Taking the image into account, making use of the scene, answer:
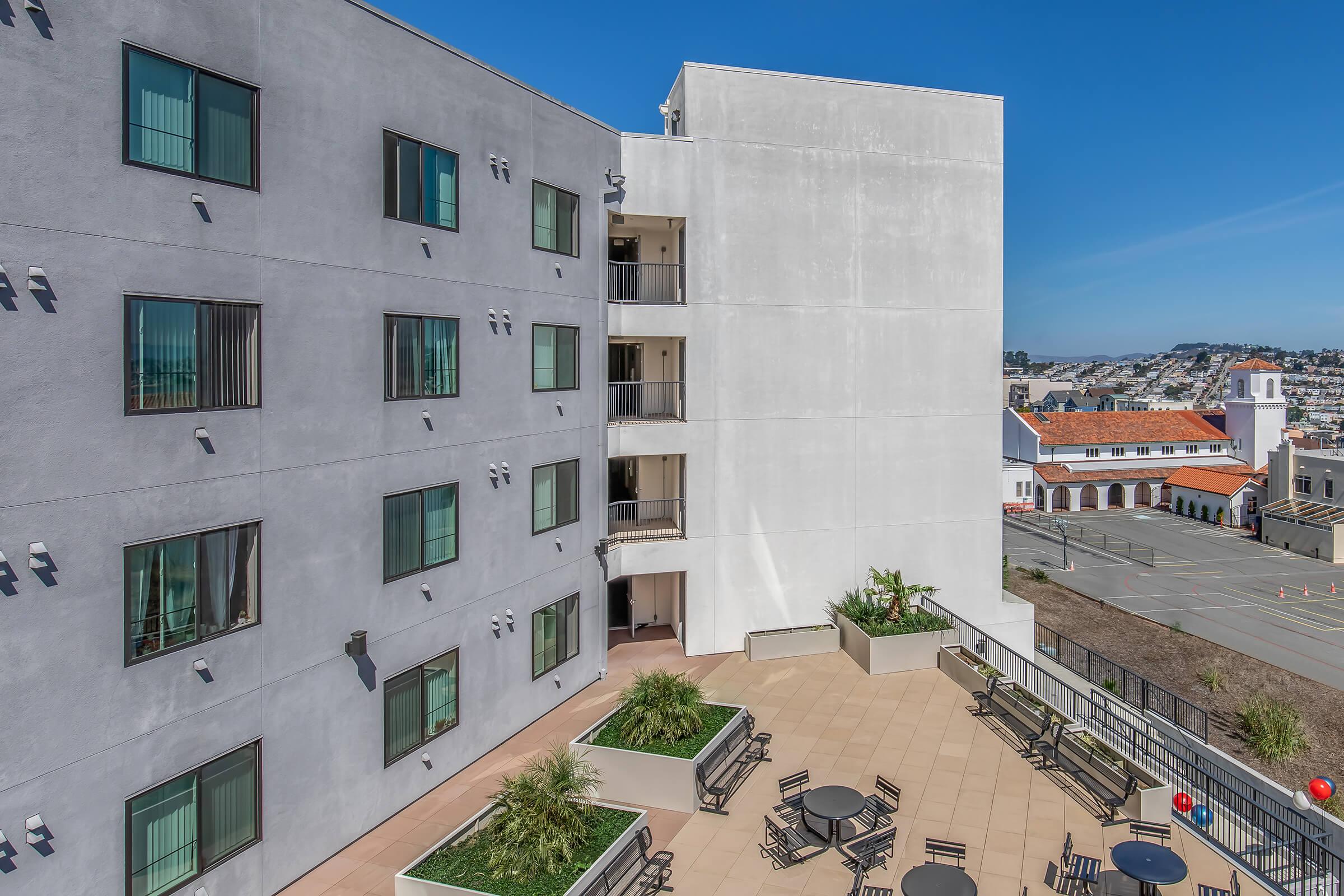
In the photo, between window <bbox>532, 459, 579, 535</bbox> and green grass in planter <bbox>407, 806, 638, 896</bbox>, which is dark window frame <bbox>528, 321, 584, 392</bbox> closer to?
window <bbox>532, 459, 579, 535</bbox>

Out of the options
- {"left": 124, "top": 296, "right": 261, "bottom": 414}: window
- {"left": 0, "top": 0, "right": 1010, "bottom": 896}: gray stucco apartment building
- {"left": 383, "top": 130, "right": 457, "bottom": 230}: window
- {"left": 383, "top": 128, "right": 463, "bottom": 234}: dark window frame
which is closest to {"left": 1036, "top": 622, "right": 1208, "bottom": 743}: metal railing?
{"left": 0, "top": 0, "right": 1010, "bottom": 896}: gray stucco apartment building

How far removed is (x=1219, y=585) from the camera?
41906mm

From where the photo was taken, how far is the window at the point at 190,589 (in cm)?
867

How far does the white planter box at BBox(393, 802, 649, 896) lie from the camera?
30.9 ft

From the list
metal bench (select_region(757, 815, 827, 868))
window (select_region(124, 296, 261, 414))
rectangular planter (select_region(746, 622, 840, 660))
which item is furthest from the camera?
rectangular planter (select_region(746, 622, 840, 660))

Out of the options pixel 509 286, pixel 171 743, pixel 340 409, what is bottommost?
pixel 171 743

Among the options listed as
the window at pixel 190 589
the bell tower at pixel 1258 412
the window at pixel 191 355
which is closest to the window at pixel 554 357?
the window at pixel 191 355

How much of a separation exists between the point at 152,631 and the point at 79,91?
583 cm

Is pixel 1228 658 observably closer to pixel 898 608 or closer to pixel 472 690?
pixel 898 608

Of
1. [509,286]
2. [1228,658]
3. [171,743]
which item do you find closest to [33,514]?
[171,743]

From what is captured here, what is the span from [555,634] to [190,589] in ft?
26.1

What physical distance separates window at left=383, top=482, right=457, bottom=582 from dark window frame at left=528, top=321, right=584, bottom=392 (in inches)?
119

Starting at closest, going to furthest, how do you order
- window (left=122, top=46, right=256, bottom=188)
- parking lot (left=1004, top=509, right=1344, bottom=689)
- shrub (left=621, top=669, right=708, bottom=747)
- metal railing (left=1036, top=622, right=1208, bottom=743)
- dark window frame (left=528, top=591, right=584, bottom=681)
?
window (left=122, top=46, right=256, bottom=188)
shrub (left=621, top=669, right=708, bottom=747)
dark window frame (left=528, top=591, right=584, bottom=681)
metal railing (left=1036, top=622, right=1208, bottom=743)
parking lot (left=1004, top=509, right=1344, bottom=689)

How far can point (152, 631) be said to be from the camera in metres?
8.81
